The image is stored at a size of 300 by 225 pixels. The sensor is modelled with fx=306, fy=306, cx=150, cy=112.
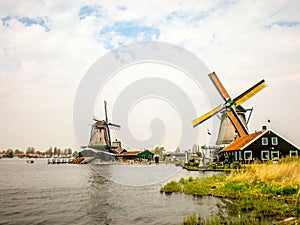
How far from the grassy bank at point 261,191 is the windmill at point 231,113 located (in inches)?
869

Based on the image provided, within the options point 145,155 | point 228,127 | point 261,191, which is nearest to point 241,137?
point 228,127

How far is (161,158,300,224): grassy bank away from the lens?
10947 millimetres

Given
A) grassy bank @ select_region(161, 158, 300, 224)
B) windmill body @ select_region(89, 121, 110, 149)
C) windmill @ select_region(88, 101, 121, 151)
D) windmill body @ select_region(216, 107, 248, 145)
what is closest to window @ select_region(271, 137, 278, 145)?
windmill body @ select_region(216, 107, 248, 145)

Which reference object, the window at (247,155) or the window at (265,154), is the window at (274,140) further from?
the window at (247,155)

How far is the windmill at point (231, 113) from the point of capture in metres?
40.3

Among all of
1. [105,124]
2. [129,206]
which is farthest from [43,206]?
[105,124]

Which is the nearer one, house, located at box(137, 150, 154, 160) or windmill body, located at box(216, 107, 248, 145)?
windmill body, located at box(216, 107, 248, 145)

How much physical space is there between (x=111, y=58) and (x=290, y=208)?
14.9 metres

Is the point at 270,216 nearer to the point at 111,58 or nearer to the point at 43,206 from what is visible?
the point at 43,206

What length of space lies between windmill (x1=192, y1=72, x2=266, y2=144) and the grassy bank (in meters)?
22.1

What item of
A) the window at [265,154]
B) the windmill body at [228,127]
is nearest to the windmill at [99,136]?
the windmill body at [228,127]

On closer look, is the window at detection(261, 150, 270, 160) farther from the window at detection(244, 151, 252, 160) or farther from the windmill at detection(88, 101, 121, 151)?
the windmill at detection(88, 101, 121, 151)

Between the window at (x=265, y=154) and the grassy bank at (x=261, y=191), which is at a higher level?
the window at (x=265, y=154)

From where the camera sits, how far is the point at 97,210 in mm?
13906
